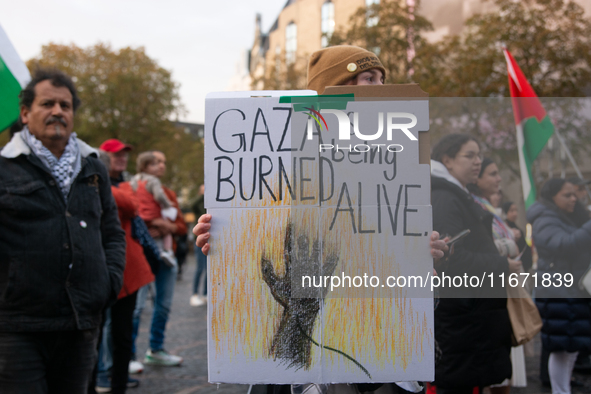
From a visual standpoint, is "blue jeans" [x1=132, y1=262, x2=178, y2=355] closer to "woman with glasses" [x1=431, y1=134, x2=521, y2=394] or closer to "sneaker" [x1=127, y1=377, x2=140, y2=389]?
"sneaker" [x1=127, y1=377, x2=140, y2=389]

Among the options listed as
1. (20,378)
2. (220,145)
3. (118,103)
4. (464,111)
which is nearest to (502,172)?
(464,111)

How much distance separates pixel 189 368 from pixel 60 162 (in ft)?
10.3

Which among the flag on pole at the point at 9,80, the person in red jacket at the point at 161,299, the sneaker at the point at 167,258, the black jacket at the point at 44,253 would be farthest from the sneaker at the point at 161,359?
the flag on pole at the point at 9,80

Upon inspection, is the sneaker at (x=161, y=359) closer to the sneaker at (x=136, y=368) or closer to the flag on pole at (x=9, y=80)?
the sneaker at (x=136, y=368)

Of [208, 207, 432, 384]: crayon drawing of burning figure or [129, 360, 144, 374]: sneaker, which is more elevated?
[208, 207, 432, 384]: crayon drawing of burning figure

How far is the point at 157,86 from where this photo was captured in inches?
1211

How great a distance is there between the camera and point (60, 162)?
2.52 meters

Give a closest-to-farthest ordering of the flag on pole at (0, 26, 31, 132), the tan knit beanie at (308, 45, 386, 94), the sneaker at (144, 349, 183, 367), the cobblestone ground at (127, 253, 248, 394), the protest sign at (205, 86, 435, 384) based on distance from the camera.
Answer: the protest sign at (205, 86, 435, 384), the tan knit beanie at (308, 45, 386, 94), the flag on pole at (0, 26, 31, 132), the cobblestone ground at (127, 253, 248, 394), the sneaker at (144, 349, 183, 367)

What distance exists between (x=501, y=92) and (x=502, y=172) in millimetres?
9240

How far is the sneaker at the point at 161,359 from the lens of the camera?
208 inches

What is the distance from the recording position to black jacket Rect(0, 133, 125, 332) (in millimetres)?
2277

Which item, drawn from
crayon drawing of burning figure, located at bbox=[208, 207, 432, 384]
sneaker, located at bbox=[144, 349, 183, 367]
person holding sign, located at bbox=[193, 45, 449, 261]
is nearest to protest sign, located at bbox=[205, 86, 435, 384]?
crayon drawing of burning figure, located at bbox=[208, 207, 432, 384]

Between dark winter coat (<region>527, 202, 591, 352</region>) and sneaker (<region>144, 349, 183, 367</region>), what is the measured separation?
321cm

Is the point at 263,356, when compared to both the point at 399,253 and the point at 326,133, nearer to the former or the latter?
the point at 399,253
